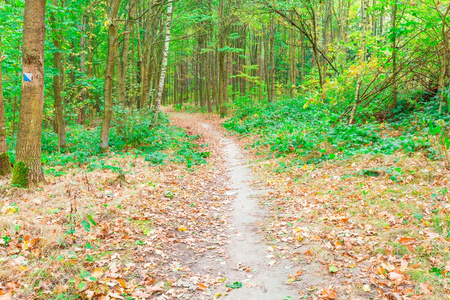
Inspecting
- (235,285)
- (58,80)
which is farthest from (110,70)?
(235,285)

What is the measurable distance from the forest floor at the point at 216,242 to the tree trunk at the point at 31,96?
1.58 feet

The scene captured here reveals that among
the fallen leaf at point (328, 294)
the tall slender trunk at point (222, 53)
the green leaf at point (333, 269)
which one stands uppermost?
the tall slender trunk at point (222, 53)

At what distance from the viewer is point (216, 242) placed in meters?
5.43

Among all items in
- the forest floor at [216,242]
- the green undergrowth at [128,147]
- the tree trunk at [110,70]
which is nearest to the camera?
the forest floor at [216,242]

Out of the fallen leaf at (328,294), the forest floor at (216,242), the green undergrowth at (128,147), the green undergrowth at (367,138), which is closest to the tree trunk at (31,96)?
the forest floor at (216,242)

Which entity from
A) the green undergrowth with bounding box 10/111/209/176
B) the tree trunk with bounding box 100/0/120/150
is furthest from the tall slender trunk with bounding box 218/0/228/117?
the tree trunk with bounding box 100/0/120/150

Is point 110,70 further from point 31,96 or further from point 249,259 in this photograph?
point 249,259

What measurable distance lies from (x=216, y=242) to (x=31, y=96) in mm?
4866

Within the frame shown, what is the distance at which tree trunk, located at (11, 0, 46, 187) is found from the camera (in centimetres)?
592

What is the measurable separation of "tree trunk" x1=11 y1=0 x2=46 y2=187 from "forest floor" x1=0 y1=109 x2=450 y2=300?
0.48 m

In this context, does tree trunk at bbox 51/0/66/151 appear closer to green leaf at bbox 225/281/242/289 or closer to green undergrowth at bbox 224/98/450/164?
green undergrowth at bbox 224/98/450/164

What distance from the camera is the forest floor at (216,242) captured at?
3.58 meters

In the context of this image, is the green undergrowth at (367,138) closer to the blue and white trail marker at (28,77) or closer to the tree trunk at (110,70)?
the tree trunk at (110,70)

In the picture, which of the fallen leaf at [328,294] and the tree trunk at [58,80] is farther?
the tree trunk at [58,80]
